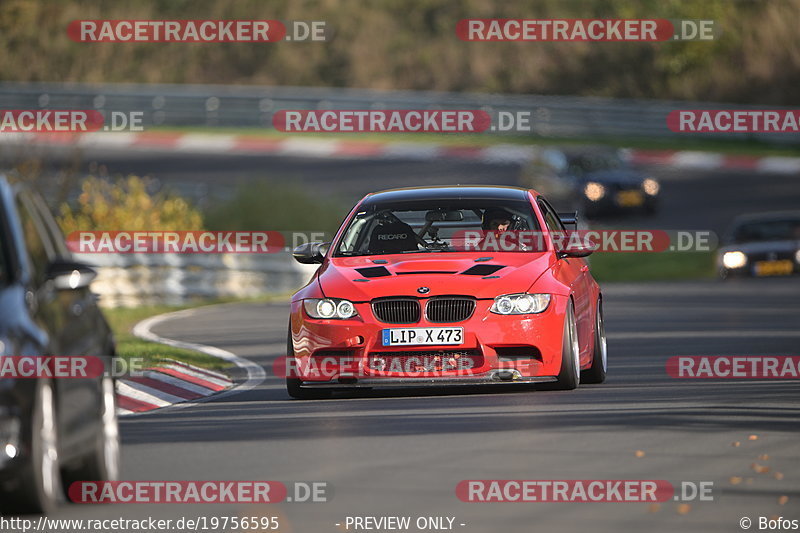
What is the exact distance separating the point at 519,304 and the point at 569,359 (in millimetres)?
557

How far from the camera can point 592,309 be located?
1410cm

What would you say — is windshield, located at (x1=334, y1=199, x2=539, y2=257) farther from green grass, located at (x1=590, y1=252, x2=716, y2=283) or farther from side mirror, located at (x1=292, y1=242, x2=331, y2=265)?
green grass, located at (x1=590, y1=252, x2=716, y2=283)

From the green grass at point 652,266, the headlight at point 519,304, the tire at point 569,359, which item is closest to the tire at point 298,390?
the headlight at point 519,304

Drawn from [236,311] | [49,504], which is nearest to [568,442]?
[49,504]

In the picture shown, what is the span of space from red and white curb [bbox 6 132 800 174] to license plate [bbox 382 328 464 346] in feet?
109

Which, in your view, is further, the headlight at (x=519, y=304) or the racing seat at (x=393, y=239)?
the racing seat at (x=393, y=239)

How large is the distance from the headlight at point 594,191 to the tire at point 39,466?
33.2m

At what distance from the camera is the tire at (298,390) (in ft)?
42.8

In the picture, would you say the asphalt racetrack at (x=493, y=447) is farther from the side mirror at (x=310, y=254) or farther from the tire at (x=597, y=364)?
the side mirror at (x=310, y=254)

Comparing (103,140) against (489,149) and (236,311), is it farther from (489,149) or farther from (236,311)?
(236,311)

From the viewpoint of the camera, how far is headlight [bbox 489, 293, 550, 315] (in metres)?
12.7

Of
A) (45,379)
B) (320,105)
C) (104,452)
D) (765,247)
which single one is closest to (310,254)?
(104,452)

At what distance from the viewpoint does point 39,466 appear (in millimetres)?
7855

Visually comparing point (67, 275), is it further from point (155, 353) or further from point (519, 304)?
point (155, 353)
